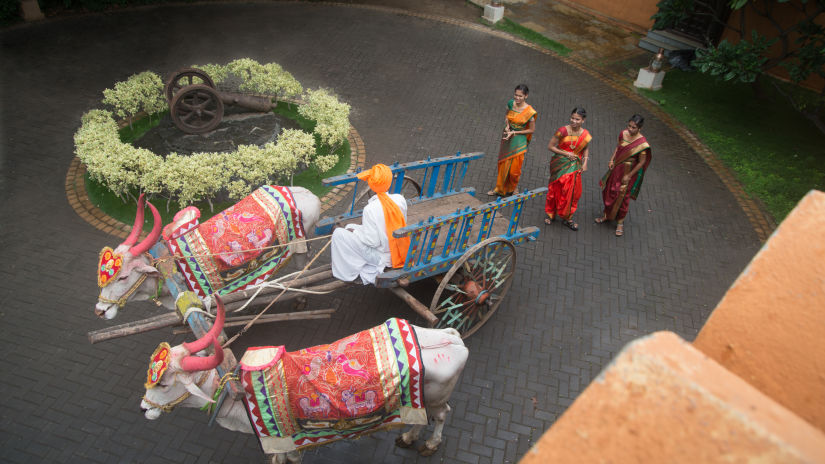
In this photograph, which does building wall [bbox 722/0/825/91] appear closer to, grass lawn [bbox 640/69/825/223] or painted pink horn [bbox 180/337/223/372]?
grass lawn [bbox 640/69/825/223]

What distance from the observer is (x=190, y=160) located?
24.3 feet

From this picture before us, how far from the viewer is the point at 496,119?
415 inches

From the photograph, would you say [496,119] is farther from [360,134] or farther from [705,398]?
[705,398]

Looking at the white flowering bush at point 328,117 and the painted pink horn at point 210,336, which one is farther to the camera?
the white flowering bush at point 328,117

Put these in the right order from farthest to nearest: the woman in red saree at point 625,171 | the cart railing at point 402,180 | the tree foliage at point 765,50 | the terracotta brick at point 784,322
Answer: the tree foliage at point 765,50
the woman in red saree at point 625,171
the cart railing at point 402,180
the terracotta brick at point 784,322

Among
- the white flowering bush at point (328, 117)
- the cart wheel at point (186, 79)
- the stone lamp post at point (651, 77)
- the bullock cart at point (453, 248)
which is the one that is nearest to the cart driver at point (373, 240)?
the bullock cart at point (453, 248)

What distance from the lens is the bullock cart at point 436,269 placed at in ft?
17.1

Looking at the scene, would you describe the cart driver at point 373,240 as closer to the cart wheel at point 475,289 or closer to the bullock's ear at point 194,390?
the cart wheel at point 475,289

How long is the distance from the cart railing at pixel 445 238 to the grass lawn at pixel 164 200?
3.21 m

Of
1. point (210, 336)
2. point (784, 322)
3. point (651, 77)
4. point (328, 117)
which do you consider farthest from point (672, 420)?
point (651, 77)

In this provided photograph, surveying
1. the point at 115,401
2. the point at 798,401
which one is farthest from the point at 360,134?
the point at 798,401

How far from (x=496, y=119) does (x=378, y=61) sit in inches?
137

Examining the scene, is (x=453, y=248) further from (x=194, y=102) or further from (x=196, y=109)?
(x=194, y=102)

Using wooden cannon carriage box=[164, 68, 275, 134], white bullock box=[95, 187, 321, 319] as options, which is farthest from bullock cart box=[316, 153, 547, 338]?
wooden cannon carriage box=[164, 68, 275, 134]
